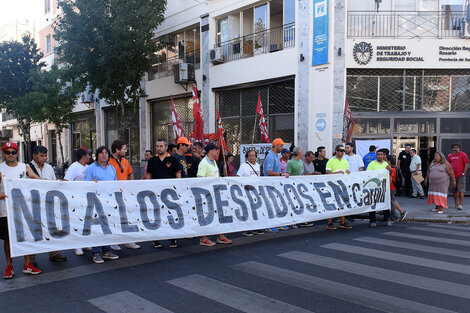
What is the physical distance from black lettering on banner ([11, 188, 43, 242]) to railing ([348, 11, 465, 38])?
38.3 ft

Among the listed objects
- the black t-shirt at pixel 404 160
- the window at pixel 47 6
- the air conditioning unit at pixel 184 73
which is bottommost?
the black t-shirt at pixel 404 160

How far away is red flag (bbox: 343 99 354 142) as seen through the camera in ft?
38.7

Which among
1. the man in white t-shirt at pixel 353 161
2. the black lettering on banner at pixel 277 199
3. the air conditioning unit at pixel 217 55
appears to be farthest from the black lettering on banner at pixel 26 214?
the air conditioning unit at pixel 217 55

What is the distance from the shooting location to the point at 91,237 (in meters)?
5.64

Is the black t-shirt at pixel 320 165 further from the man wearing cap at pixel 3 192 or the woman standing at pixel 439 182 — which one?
the man wearing cap at pixel 3 192

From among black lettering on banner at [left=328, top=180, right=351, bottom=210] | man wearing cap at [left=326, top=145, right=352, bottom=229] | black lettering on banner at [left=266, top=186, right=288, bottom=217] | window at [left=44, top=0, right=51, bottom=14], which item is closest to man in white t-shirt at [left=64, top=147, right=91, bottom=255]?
black lettering on banner at [left=266, top=186, right=288, bottom=217]

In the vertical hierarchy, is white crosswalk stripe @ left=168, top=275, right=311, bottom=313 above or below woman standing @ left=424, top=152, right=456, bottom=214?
below

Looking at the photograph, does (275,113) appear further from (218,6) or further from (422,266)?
(422,266)

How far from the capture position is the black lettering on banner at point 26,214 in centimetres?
513

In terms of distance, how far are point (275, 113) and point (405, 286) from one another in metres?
11.2

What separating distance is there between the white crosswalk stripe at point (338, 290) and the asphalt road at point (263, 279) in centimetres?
1

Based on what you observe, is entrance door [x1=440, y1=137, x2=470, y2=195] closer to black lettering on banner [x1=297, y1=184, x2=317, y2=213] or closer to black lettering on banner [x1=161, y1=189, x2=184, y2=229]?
black lettering on banner [x1=297, y1=184, x2=317, y2=213]

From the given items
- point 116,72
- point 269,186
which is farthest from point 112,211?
point 116,72

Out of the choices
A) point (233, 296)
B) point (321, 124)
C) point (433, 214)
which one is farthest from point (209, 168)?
point (321, 124)
